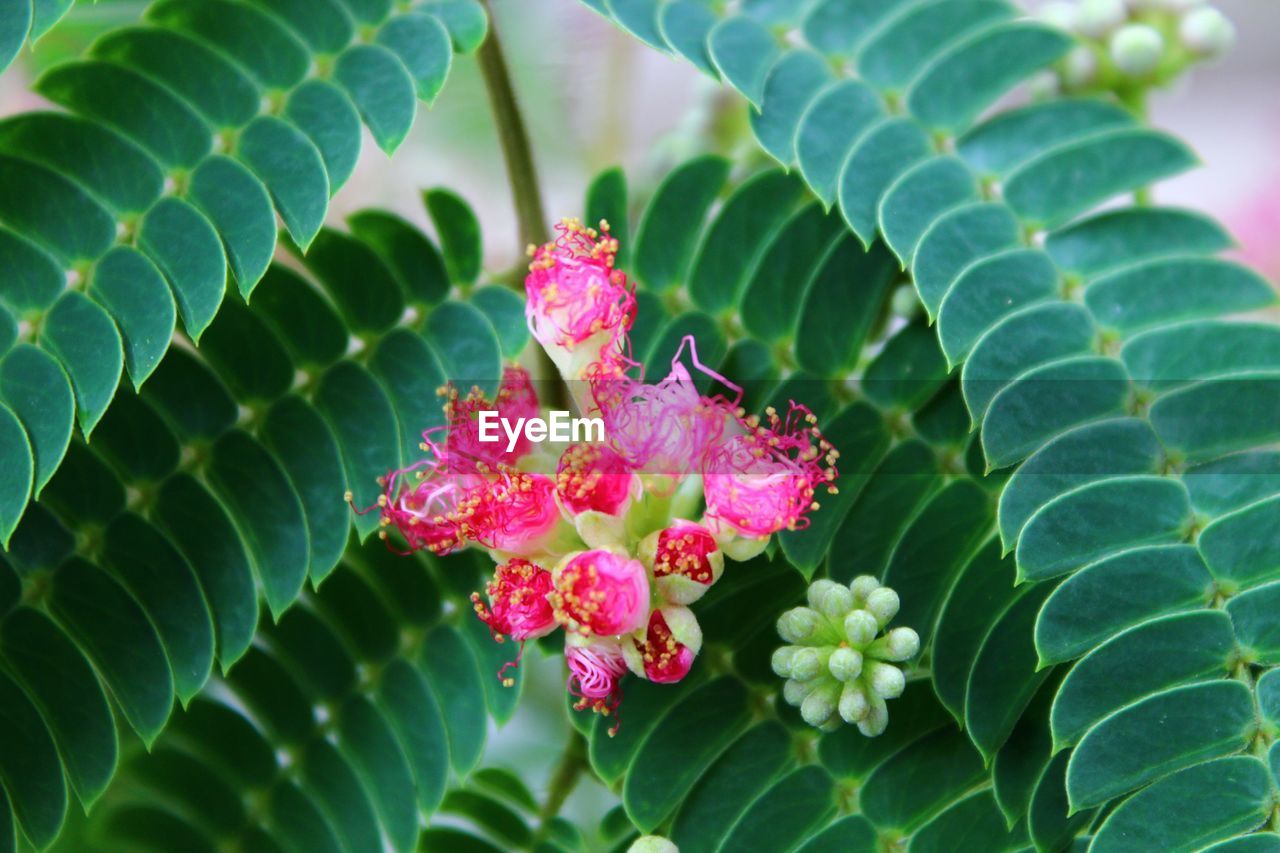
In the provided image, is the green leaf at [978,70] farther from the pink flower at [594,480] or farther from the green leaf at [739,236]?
the pink flower at [594,480]

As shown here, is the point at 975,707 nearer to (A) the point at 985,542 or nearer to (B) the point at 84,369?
(A) the point at 985,542

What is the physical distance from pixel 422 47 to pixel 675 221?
11.6 inches

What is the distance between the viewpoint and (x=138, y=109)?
3.51 feet

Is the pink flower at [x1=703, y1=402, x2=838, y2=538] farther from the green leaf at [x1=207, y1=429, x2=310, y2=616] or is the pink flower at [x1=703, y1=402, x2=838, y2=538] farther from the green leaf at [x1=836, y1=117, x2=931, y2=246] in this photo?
the green leaf at [x1=207, y1=429, x2=310, y2=616]

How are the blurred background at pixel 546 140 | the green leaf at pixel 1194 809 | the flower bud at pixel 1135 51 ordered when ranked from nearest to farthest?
the green leaf at pixel 1194 809
the flower bud at pixel 1135 51
the blurred background at pixel 546 140

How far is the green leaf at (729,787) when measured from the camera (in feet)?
3.39

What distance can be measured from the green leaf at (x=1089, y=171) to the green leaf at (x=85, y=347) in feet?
2.74

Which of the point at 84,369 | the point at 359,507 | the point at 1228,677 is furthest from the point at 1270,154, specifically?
the point at 84,369

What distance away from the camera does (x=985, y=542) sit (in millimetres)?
1022

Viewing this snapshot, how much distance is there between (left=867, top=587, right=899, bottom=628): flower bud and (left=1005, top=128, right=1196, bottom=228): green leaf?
0.42m

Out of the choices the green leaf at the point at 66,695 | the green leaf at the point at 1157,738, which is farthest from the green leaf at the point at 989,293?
the green leaf at the point at 66,695

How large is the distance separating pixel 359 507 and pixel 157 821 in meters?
0.39

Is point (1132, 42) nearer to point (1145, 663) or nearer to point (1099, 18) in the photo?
point (1099, 18)

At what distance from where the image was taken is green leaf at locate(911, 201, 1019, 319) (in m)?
1.04
